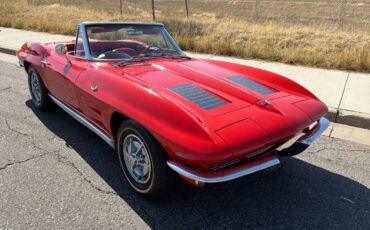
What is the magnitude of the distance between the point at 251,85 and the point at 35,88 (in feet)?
10.5

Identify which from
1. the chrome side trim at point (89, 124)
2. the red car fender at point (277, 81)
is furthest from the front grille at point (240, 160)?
the chrome side trim at point (89, 124)

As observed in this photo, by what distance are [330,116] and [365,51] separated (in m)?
3.40

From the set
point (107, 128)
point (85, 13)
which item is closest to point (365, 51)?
point (107, 128)

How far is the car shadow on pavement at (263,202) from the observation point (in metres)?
2.82

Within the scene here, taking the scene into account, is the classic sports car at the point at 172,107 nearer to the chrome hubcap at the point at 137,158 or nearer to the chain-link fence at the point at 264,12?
the chrome hubcap at the point at 137,158

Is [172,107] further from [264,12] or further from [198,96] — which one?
[264,12]

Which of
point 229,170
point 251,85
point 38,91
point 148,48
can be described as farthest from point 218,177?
point 38,91

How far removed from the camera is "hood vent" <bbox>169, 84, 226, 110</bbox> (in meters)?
2.93

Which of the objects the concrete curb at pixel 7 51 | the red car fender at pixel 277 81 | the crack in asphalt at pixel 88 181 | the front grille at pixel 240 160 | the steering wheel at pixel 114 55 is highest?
the steering wheel at pixel 114 55

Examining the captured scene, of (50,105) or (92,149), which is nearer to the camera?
(92,149)

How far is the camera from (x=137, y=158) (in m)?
3.02

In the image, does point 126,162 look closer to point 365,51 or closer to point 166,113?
point 166,113

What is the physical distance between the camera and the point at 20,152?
394cm

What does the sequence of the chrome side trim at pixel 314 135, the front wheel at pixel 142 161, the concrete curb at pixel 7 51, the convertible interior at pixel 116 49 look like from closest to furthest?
the front wheel at pixel 142 161 → the chrome side trim at pixel 314 135 → the convertible interior at pixel 116 49 → the concrete curb at pixel 7 51
